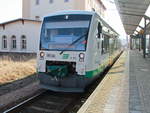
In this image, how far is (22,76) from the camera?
14969 millimetres

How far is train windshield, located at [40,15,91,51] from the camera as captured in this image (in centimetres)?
943

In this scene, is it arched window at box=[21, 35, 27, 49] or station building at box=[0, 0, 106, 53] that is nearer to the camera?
station building at box=[0, 0, 106, 53]

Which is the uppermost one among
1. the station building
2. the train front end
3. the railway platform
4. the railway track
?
the station building

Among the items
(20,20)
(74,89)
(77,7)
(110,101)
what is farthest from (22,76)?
(77,7)

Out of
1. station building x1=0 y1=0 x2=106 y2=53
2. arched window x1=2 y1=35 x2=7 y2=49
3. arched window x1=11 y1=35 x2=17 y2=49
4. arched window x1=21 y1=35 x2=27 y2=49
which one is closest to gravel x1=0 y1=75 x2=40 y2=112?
station building x1=0 y1=0 x2=106 y2=53

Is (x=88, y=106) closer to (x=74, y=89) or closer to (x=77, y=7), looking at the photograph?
(x=74, y=89)

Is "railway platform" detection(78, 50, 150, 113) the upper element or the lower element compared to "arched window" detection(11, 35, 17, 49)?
lower

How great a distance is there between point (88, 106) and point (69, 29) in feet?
11.4

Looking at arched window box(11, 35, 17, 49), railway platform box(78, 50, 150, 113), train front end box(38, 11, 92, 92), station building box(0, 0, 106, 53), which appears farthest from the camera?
arched window box(11, 35, 17, 49)

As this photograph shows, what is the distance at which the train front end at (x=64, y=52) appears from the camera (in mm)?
9141

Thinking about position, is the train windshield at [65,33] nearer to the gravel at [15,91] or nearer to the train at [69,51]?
the train at [69,51]

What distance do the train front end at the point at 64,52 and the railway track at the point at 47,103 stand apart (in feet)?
1.43

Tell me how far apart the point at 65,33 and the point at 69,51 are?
724 millimetres

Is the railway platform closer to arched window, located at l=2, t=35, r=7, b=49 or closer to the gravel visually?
the gravel
